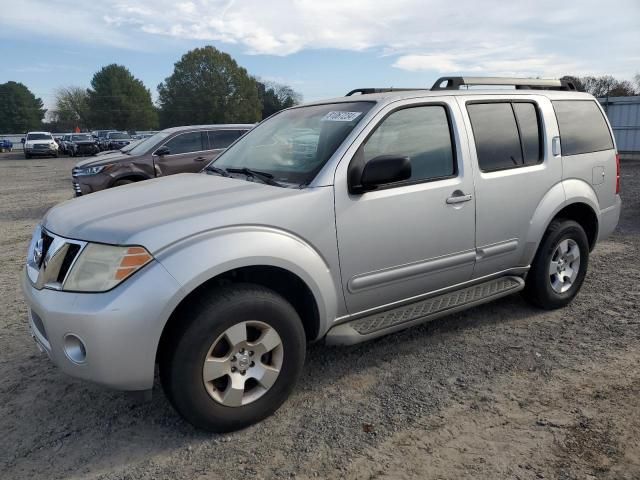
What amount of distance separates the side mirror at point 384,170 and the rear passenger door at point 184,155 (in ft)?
22.4

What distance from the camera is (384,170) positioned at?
3023 mm

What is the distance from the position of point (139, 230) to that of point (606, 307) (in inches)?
156

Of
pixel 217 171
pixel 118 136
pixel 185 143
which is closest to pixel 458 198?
pixel 217 171

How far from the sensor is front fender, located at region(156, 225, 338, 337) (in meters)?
2.52

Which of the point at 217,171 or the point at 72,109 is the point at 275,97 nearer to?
the point at 72,109

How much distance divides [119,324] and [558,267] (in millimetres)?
3583

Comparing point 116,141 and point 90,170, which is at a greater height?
point 116,141

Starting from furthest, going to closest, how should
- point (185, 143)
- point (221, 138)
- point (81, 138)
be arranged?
point (81, 138)
point (221, 138)
point (185, 143)

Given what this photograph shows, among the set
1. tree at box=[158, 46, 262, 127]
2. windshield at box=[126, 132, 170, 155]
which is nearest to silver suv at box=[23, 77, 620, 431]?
windshield at box=[126, 132, 170, 155]

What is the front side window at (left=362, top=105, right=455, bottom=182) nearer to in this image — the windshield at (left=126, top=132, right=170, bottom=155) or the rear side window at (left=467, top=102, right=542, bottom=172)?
the rear side window at (left=467, top=102, right=542, bottom=172)

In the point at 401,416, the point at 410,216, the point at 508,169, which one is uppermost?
the point at 508,169

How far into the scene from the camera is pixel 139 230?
2.55 meters

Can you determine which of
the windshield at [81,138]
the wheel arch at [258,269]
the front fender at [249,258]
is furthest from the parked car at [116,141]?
the front fender at [249,258]

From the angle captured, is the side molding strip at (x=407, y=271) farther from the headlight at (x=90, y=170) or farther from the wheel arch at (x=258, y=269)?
the headlight at (x=90, y=170)
